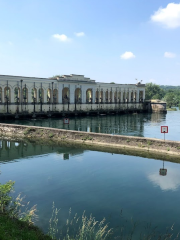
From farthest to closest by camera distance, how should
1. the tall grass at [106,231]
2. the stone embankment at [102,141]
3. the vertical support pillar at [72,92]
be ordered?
the vertical support pillar at [72,92]
the stone embankment at [102,141]
the tall grass at [106,231]

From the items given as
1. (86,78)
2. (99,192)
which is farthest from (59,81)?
(99,192)

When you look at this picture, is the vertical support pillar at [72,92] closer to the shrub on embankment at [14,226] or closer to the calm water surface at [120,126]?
the calm water surface at [120,126]

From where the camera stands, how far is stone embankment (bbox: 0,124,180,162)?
56.3 feet

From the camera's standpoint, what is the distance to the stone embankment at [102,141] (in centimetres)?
1715

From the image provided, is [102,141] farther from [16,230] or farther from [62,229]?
[16,230]

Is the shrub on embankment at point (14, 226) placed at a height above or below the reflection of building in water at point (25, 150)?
above

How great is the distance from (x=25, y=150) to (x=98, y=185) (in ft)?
30.8

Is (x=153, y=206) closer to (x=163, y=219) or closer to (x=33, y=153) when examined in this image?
(x=163, y=219)

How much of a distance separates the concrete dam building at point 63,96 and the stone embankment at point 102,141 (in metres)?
21.2

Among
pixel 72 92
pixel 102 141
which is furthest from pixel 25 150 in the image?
pixel 72 92

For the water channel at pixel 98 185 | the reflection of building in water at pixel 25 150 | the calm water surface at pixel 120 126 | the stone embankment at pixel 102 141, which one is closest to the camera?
the water channel at pixel 98 185

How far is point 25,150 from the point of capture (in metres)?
19.5

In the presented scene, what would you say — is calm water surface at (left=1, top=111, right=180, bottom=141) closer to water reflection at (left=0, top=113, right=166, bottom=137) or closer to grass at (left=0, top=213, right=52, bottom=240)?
water reflection at (left=0, top=113, right=166, bottom=137)

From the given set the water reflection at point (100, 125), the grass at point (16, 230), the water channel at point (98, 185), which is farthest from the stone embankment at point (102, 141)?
the grass at point (16, 230)
